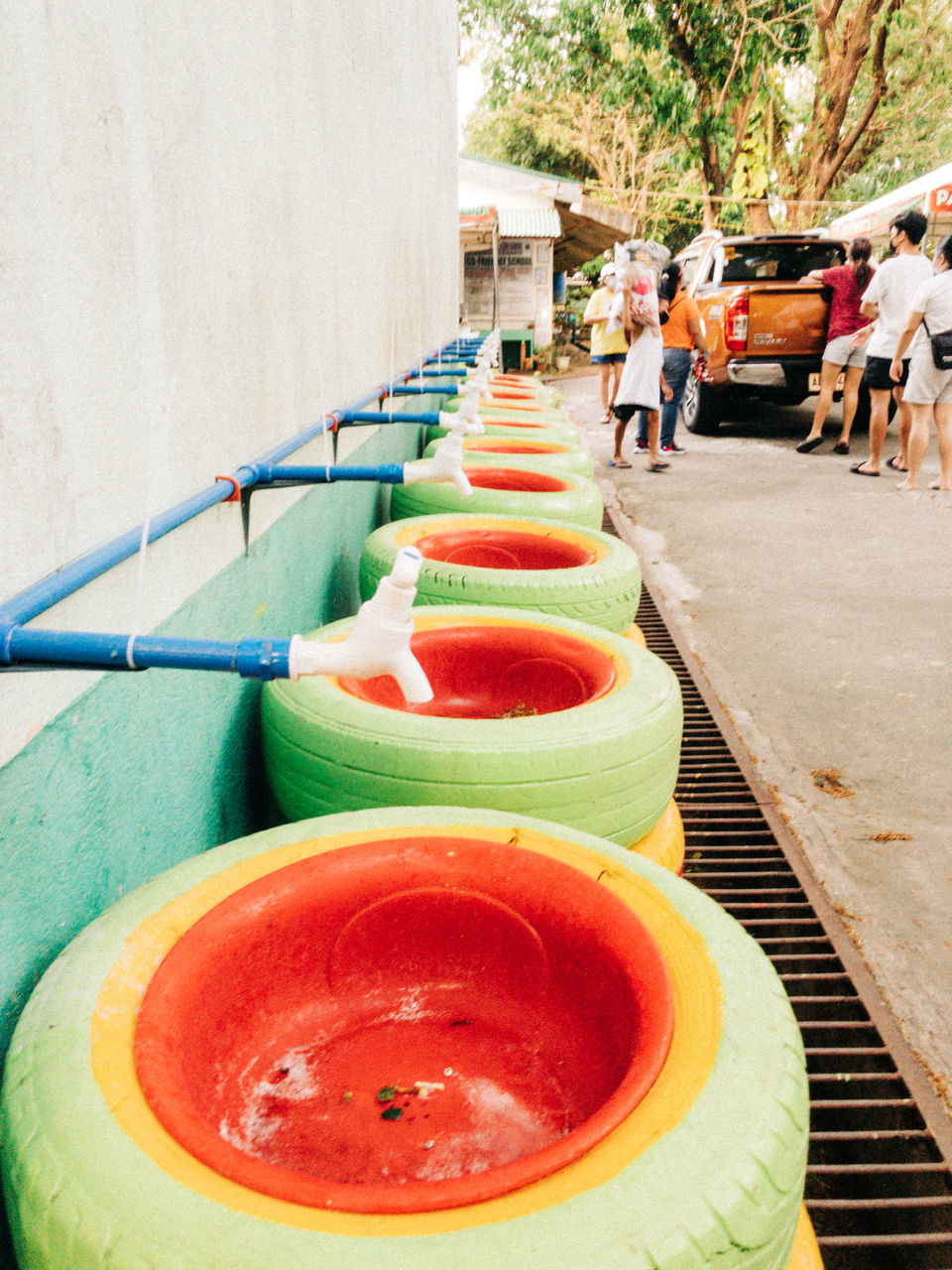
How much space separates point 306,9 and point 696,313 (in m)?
5.66

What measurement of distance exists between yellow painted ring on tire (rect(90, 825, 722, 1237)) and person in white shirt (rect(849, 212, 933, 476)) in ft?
22.2

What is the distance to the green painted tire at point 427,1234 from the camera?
693mm

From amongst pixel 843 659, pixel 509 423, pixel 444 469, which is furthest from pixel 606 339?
pixel 444 469

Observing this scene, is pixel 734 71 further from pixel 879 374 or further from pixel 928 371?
pixel 928 371

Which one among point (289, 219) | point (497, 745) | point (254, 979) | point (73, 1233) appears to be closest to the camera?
point (73, 1233)

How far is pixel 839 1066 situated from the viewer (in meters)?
1.74

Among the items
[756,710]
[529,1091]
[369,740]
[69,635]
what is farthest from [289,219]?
[756,710]

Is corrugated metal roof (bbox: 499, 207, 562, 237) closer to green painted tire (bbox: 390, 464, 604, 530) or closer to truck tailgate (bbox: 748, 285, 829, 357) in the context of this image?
truck tailgate (bbox: 748, 285, 829, 357)

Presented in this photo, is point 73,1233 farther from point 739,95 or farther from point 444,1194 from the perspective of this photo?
point 739,95

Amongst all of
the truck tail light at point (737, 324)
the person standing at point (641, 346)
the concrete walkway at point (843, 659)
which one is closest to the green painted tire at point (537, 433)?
the concrete walkway at point (843, 659)

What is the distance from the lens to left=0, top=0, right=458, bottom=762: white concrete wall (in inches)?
40.1

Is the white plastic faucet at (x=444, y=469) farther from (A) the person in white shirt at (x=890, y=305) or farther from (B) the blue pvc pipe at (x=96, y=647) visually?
(A) the person in white shirt at (x=890, y=305)

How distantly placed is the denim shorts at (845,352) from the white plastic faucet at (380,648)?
26.1 feet

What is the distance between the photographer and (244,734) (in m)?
1.89
